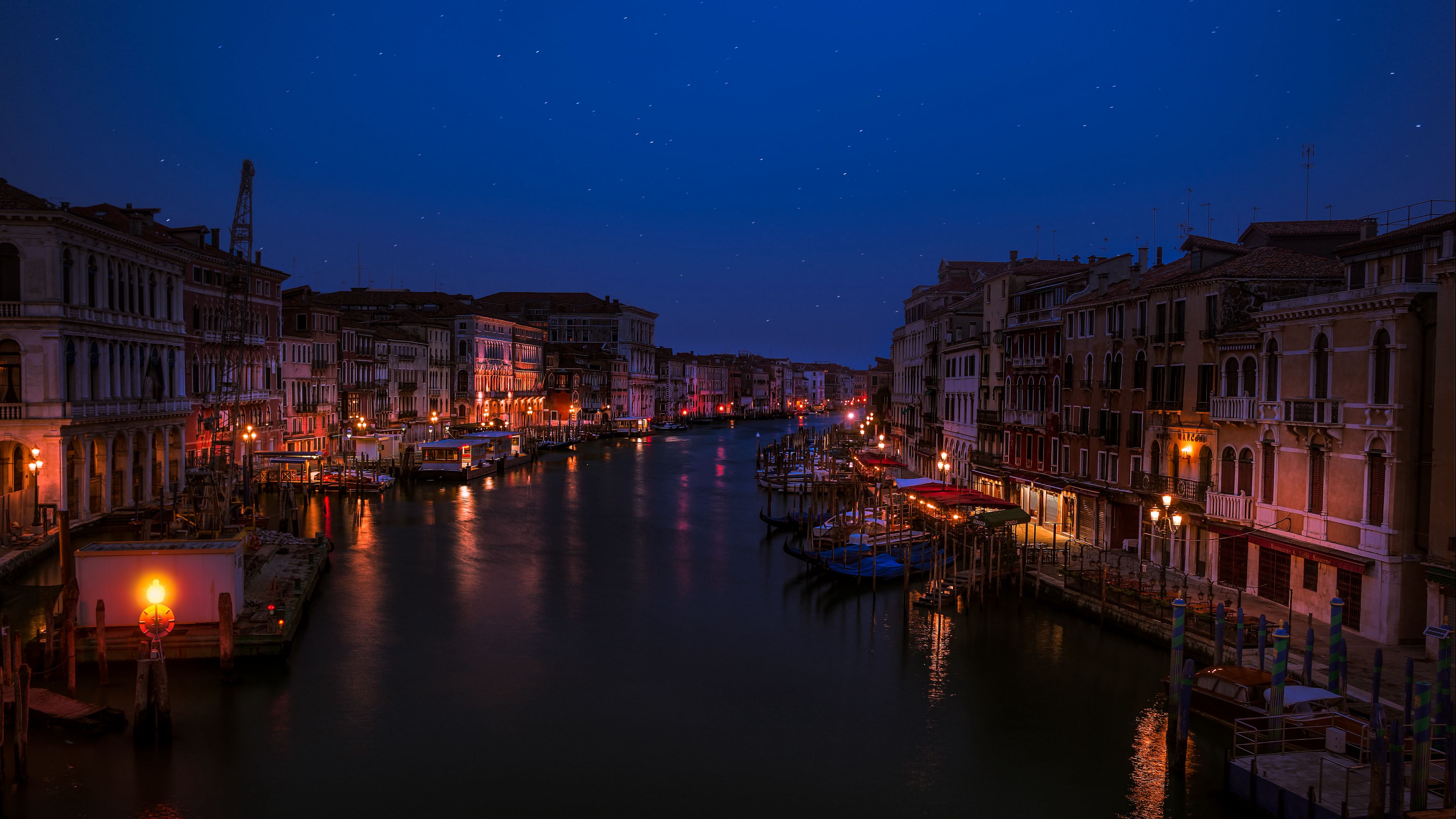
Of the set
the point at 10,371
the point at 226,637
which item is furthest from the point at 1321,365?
the point at 10,371

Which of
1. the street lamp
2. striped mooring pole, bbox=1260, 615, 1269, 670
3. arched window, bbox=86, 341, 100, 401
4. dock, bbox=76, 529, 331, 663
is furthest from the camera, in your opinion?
arched window, bbox=86, 341, 100, 401

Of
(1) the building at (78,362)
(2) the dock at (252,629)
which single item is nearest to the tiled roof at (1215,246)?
(2) the dock at (252,629)

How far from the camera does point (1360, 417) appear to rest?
15.4m

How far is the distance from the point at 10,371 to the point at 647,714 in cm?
1850

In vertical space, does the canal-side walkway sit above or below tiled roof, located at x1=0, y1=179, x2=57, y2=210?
below

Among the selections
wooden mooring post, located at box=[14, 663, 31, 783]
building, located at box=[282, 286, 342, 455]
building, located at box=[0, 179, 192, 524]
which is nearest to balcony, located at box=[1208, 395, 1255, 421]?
wooden mooring post, located at box=[14, 663, 31, 783]

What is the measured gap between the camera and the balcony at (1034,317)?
26.6m

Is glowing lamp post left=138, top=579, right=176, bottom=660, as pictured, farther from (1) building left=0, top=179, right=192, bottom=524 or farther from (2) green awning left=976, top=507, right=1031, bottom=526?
(2) green awning left=976, top=507, right=1031, bottom=526

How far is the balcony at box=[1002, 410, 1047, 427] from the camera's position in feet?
88.8

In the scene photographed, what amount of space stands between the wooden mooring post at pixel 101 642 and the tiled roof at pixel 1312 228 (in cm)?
2294

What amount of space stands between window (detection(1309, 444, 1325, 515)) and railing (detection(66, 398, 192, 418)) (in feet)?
84.2

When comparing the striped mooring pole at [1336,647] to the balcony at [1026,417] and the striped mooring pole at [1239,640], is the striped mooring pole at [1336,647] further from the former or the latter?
the balcony at [1026,417]

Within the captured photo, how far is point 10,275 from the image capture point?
23688 mm

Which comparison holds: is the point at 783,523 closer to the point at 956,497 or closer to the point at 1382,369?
the point at 956,497
